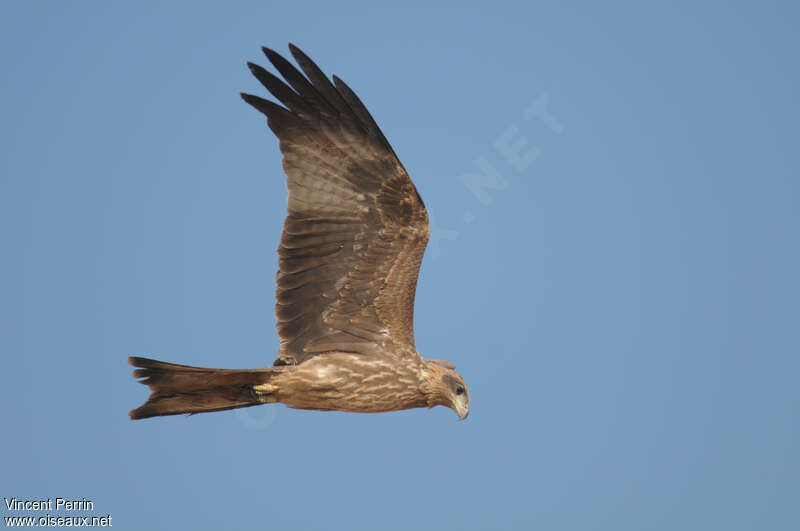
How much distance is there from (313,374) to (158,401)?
4.67 ft

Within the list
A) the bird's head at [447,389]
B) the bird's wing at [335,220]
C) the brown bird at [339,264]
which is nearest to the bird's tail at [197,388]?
the brown bird at [339,264]

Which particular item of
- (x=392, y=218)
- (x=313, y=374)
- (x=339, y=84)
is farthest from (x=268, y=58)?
(x=313, y=374)

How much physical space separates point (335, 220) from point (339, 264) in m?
0.41

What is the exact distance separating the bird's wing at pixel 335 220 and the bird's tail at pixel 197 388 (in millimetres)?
407

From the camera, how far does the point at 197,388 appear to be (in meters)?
7.80

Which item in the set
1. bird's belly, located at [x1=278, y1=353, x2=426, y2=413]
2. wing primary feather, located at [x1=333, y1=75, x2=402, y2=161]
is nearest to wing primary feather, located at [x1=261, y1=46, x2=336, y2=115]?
wing primary feather, located at [x1=333, y1=75, x2=402, y2=161]

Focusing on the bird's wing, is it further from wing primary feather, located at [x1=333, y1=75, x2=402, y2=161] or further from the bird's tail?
the bird's tail

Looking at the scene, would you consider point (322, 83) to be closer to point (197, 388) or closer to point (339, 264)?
point (339, 264)

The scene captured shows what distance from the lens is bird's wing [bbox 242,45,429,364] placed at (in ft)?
26.7

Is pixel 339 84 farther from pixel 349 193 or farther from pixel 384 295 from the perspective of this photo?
pixel 384 295

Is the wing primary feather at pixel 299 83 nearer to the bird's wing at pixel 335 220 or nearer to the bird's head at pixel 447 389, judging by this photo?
the bird's wing at pixel 335 220

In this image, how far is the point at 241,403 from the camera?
26.5 feet

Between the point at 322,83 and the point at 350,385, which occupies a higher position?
the point at 322,83

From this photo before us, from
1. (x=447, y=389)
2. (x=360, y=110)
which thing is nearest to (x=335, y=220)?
(x=360, y=110)
